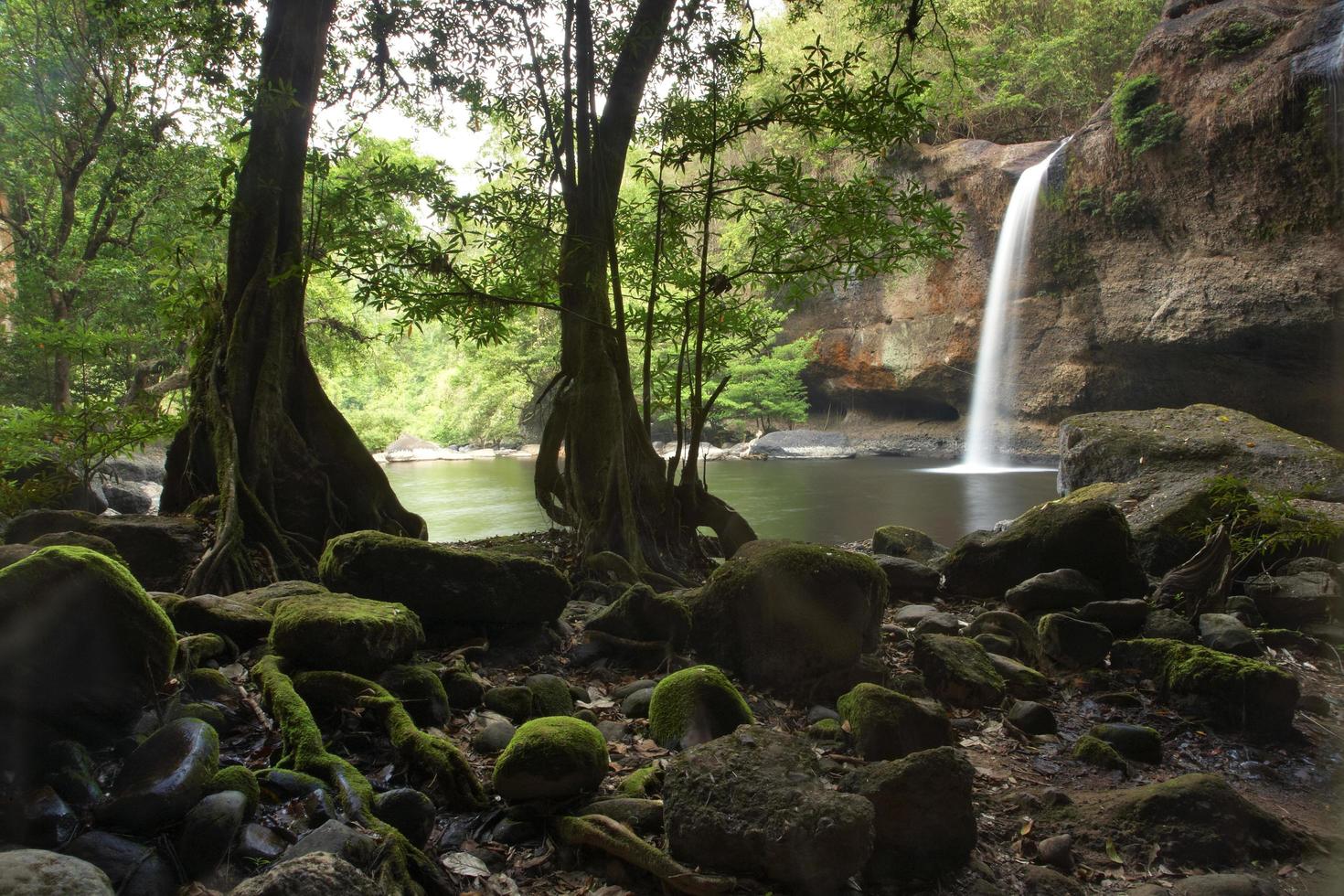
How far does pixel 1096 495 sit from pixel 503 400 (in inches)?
1099

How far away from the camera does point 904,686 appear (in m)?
4.49

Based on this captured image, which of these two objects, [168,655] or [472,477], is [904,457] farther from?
[168,655]

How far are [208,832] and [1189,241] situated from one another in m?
23.8

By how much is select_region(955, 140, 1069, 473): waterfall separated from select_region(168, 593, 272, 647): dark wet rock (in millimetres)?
22684

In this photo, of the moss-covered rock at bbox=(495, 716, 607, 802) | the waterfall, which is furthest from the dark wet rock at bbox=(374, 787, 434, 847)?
the waterfall

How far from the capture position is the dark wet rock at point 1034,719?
4.18m

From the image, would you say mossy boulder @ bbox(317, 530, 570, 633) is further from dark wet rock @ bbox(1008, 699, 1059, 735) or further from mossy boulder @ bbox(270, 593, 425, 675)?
dark wet rock @ bbox(1008, 699, 1059, 735)

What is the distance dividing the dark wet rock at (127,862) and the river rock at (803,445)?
28.8 m

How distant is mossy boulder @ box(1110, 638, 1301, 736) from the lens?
4215 mm

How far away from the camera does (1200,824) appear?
3125 millimetres

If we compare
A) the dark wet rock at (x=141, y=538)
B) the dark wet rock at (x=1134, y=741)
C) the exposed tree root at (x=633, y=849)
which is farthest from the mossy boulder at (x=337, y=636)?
the dark wet rock at (x=1134, y=741)

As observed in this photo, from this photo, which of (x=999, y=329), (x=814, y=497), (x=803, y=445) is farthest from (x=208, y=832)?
(x=803, y=445)

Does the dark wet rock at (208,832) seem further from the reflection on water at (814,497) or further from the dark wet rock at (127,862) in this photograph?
the reflection on water at (814,497)

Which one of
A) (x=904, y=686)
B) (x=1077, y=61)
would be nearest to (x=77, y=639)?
(x=904, y=686)
